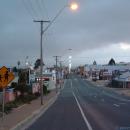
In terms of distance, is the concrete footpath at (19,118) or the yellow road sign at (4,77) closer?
the yellow road sign at (4,77)

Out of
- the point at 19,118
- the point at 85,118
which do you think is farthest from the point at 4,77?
the point at 85,118

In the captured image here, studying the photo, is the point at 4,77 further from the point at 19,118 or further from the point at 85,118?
the point at 85,118

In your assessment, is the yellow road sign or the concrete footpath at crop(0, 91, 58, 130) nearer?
the yellow road sign

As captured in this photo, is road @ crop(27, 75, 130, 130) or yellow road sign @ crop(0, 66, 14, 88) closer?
yellow road sign @ crop(0, 66, 14, 88)

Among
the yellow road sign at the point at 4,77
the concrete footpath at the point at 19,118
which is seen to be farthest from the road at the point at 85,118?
the yellow road sign at the point at 4,77

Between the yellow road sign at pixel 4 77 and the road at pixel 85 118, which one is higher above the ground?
the yellow road sign at pixel 4 77

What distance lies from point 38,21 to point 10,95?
8.14 metres

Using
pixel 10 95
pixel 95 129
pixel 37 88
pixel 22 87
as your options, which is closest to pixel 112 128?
pixel 95 129

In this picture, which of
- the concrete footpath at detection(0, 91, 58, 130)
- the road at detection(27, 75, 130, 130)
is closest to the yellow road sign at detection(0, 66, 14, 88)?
the concrete footpath at detection(0, 91, 58, 130)

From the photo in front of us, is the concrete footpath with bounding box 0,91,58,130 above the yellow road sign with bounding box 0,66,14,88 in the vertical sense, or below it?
below

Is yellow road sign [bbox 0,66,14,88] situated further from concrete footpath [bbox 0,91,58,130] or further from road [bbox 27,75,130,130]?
road [bbox 27,75,130,130]

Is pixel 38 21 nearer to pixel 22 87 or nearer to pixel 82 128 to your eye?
pixel 22 87

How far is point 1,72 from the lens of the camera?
20.1 m

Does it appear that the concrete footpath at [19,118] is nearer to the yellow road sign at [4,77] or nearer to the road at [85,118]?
the road at [85,118]
